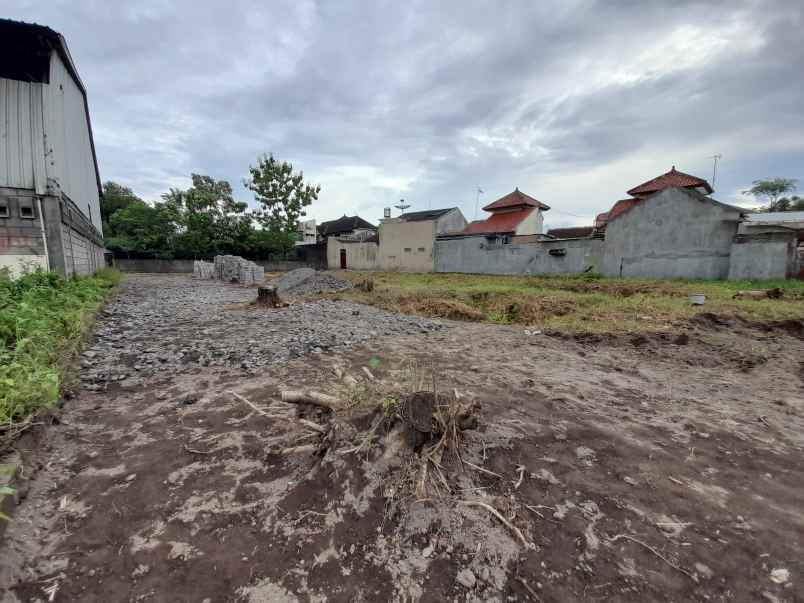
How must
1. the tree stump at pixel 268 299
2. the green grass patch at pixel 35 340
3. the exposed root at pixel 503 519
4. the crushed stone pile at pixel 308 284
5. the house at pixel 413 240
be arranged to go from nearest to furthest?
the exposed root at pixel 503 519, the green grass patch at pixel 35 340, the tree stump at pixel 268 299, the crushed stone pile at pixel 308 284, the house at pixel 413 240

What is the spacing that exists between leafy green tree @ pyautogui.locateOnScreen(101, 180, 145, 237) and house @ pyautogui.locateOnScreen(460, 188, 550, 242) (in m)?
30.3

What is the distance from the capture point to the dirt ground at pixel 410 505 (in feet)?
4.67

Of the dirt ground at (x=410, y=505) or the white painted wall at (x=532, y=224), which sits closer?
the dirt ground at (x=410, y=505)

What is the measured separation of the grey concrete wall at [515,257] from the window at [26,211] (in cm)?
1892

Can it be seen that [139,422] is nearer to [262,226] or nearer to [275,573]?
[275,573]

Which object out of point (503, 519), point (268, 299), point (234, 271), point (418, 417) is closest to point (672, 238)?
point (268, 299)

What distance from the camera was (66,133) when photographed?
8.64m

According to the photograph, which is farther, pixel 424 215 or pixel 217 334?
pixel 424 215

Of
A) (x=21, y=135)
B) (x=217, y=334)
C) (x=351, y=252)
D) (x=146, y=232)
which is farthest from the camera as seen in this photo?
(x=351, y=252)

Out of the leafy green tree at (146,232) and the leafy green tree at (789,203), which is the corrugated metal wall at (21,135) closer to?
the leafy green tree at (146,232)

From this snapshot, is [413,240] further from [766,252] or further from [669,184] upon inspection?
[766,252]

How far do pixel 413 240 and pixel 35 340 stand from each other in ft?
73.6

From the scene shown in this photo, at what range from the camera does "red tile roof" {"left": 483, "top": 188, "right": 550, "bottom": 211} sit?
2356cm

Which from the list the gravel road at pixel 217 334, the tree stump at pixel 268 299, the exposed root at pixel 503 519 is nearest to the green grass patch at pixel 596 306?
the gravel road at pixel 217 334
